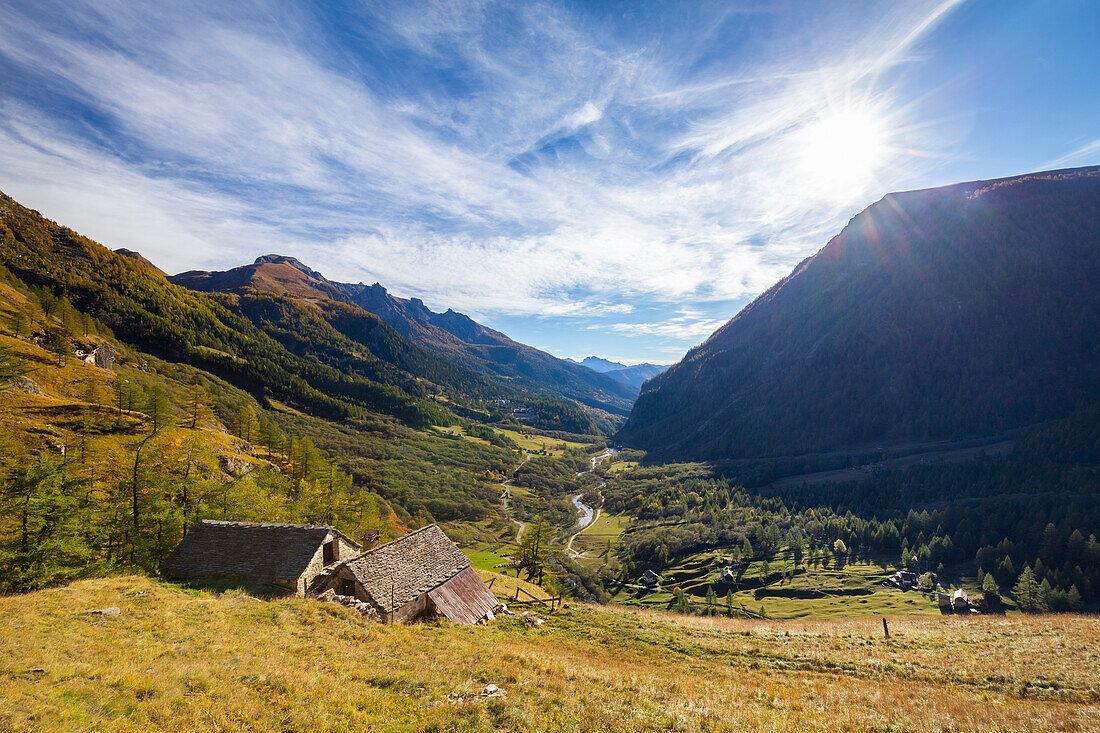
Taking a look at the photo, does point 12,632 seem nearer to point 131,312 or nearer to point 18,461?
point 18,461

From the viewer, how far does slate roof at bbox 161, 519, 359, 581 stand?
2753 cm

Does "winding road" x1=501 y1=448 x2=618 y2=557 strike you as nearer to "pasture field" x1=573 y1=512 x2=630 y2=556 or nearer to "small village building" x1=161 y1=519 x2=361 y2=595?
"pasture field" x1=573 y1=512 x2=630 y2=556

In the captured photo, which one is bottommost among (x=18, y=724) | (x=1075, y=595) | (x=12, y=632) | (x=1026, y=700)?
(x=1075, y=595)

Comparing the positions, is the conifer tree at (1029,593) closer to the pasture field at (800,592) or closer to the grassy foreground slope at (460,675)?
the pasture field at (800,592)

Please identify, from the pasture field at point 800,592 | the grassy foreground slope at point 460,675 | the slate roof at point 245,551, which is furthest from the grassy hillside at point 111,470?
the pasture field at point 800,592

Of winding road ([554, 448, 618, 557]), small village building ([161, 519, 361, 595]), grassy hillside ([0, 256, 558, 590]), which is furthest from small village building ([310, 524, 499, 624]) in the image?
winding road ([554, 448, 618, 557])

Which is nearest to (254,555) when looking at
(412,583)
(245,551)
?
(245,551)

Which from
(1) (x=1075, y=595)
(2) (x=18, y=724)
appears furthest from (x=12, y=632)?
(1) (x=1075, y=595)

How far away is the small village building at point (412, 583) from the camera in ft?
92.6

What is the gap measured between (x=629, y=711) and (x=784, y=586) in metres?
107

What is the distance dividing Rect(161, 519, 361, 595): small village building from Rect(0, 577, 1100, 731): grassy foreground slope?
307 centimetres

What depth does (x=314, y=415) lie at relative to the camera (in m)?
179

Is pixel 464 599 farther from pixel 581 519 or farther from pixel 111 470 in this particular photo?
pixel 581 519

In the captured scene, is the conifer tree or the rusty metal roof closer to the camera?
the rusty metal roof
